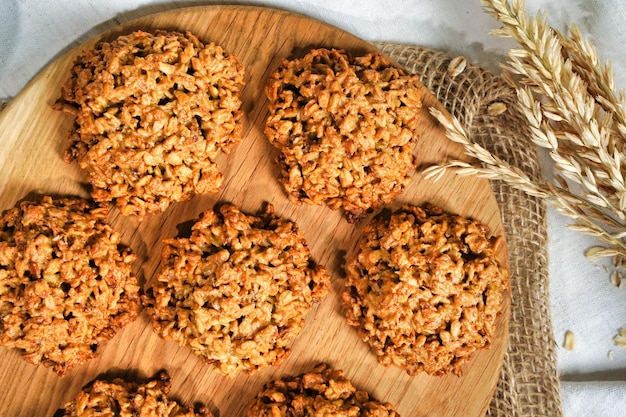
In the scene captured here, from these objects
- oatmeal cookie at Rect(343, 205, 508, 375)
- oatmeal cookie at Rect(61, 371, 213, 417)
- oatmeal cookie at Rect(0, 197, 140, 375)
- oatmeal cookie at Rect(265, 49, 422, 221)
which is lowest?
oatmeal cookie at Rect(61, 371, 213, 417)

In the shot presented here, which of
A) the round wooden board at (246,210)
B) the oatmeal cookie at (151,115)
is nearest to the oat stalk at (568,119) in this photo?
the round wooden board at (246,210)

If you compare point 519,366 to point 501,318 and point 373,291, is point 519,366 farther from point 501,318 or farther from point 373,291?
point 373,291

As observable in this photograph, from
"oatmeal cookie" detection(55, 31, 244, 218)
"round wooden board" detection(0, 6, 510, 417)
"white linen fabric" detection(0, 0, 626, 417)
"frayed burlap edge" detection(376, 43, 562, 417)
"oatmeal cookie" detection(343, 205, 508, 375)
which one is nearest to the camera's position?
"oatmeal cookie" detection(55, 31, 244, 218)

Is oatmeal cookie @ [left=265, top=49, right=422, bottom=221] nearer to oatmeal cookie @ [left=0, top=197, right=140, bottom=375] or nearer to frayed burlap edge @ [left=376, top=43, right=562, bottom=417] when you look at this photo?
frayed burlap edge @ [left=376, top=43, right=562, bottom=417]

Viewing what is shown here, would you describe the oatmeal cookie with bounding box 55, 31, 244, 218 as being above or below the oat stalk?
below

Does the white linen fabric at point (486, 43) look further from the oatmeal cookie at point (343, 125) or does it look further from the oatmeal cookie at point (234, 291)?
the oatmeal cookie at point (234, 291)

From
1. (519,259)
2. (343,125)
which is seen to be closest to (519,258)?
(519,259)

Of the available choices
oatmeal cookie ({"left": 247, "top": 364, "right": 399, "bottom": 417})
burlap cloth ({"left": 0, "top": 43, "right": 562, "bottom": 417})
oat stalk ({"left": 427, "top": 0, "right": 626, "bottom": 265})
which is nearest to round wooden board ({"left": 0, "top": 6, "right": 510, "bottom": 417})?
oatmeal cookie ({"left": 247, "top": 364, "right": 399, "bottom": 417})
